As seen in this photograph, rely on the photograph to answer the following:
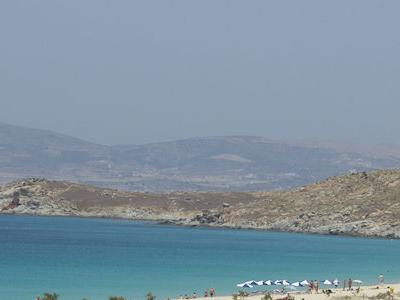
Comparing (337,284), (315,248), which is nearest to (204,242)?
(315,248)

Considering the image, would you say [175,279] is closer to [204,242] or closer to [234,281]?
[234,281]

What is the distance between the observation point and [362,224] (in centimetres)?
19800

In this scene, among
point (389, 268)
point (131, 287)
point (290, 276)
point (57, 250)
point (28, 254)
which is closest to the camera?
point (131, 287)

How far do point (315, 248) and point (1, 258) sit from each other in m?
55.5

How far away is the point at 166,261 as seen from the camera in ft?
400

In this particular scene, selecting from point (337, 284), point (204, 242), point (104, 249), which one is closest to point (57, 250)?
point (104, 249)

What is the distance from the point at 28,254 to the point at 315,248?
48376mm

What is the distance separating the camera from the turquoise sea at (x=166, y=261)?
285 ft

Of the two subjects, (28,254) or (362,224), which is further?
(362,224)

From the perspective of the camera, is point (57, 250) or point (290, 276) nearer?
point (290, 276)

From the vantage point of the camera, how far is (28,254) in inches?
5059

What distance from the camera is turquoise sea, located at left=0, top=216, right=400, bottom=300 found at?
86.9 metres

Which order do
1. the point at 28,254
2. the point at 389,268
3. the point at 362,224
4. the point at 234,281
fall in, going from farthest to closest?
the point at 362,224, the point at 28,254, the point at 389,268, the point at 234,281

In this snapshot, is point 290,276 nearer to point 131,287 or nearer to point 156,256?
point 131,287
